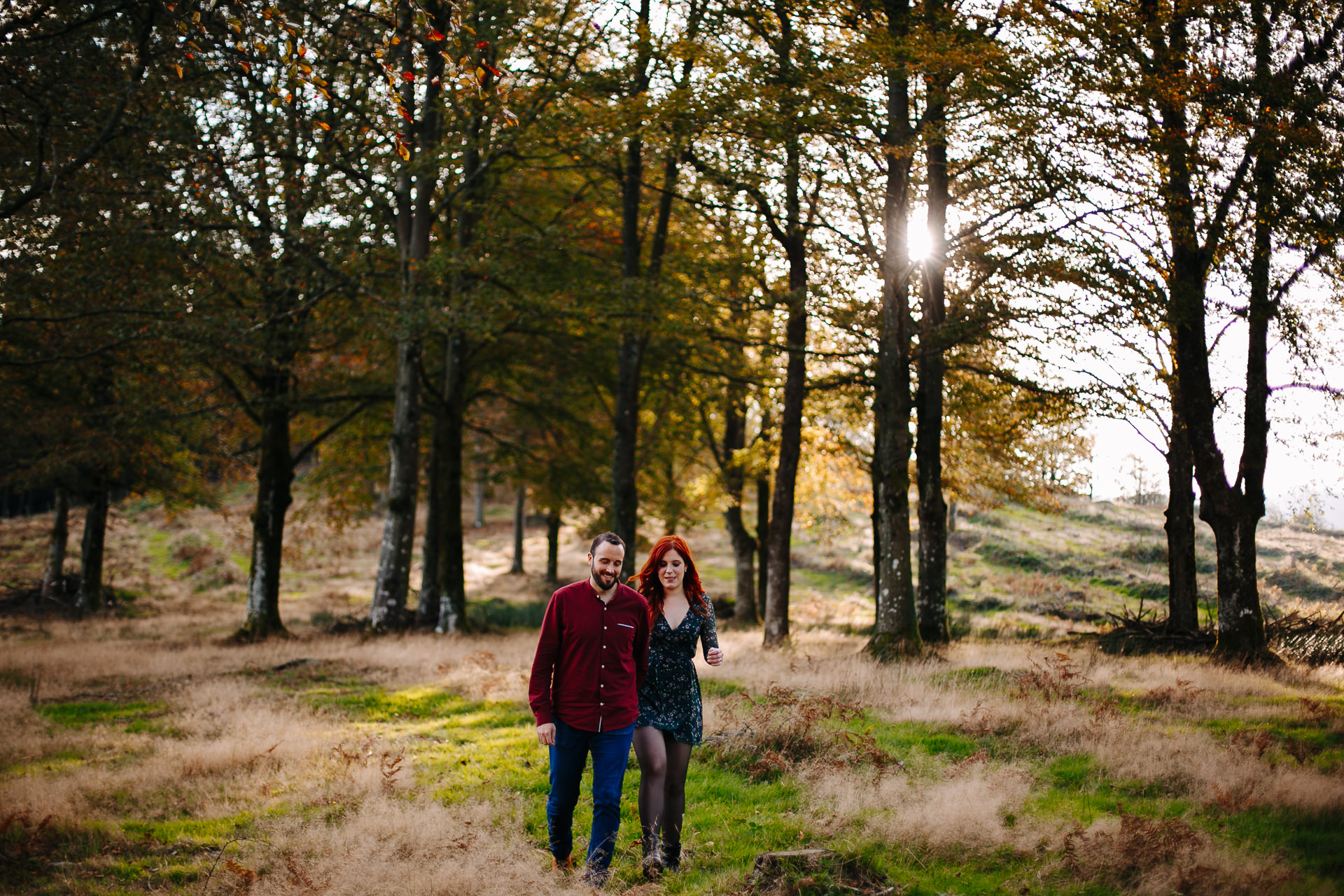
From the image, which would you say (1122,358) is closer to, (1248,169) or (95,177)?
(1248,169)

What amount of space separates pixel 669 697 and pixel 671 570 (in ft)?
→ 2.62

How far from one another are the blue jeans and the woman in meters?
0.21

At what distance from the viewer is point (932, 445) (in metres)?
15.9

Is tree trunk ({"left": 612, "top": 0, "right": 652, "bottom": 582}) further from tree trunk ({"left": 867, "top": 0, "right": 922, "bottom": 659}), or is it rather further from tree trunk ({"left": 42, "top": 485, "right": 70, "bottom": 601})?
tree trunk ({"left": 42, "top": 485, "right": 70, "bottom": 601})

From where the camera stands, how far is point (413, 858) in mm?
5539

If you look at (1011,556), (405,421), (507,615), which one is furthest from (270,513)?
(1011,556)

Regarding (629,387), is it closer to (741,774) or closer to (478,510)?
(741,774)

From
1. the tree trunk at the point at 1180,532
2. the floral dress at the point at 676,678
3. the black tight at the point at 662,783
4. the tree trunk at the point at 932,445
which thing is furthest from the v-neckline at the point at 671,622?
the tree trunk at the point at 1180,532

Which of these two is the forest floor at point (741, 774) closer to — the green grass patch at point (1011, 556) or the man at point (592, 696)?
the man at point (592, 696)

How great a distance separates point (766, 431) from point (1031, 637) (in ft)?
27.4

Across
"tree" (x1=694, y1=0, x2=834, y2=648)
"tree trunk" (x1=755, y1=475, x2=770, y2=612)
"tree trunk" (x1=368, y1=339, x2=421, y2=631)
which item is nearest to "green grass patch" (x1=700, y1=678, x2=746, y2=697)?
"tree" (x1=694, y1=0, x2=834, y2=648)

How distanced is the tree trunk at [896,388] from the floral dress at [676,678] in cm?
828

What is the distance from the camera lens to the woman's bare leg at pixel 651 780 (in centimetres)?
521

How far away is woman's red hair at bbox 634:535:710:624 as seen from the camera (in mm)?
5555
